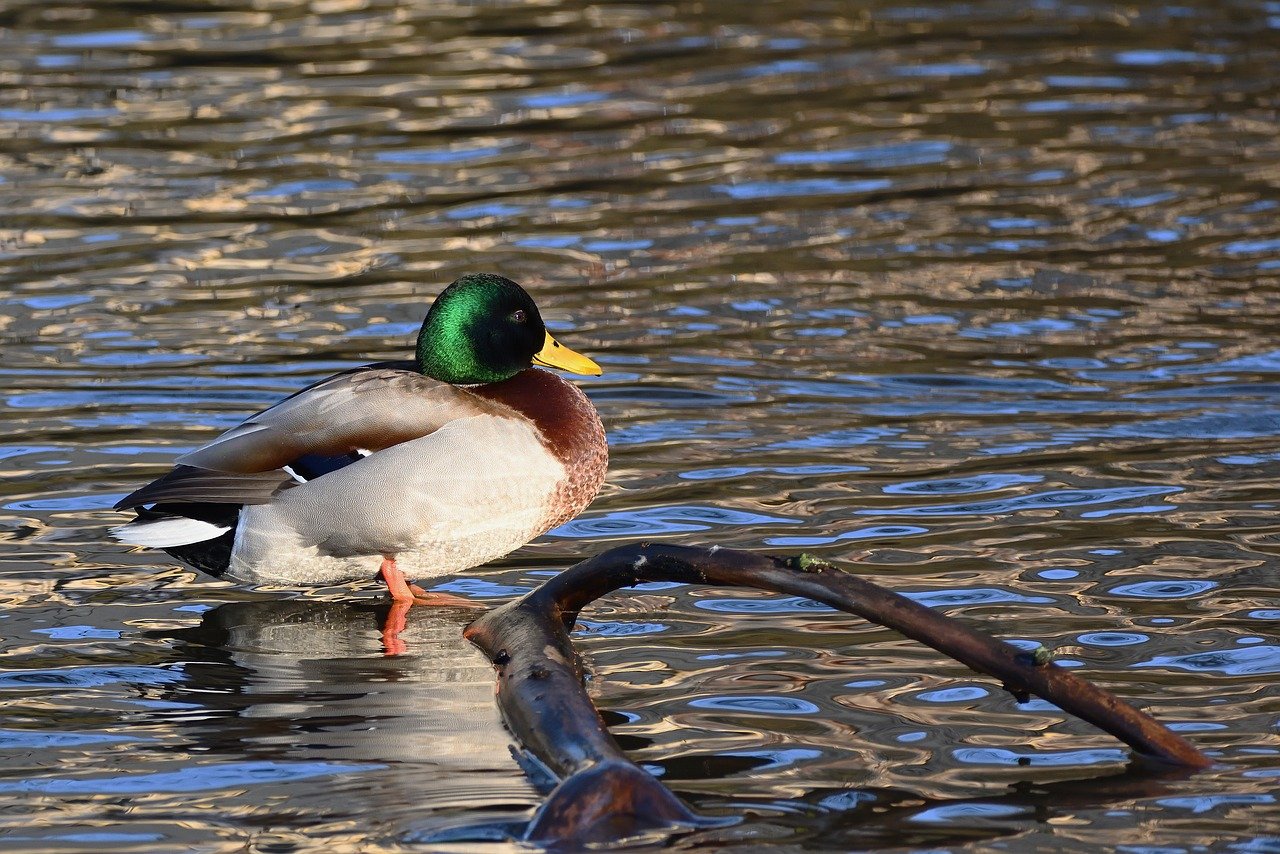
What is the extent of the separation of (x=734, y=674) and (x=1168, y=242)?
5.94m

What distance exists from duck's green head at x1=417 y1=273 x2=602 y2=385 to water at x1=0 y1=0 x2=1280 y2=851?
715mm

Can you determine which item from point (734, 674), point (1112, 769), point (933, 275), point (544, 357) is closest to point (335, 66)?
point (933, 275)

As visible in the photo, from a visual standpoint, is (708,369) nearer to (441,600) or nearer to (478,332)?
(478,332)

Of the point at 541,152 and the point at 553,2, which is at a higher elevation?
the point at 553,2

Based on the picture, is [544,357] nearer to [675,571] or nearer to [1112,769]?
[675,571]

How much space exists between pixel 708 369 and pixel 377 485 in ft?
10.3

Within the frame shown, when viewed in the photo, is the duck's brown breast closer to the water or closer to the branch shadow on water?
the water

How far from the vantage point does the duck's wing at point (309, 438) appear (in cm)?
617

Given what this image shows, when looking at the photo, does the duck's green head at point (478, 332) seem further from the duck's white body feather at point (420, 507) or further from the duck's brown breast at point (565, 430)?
the duck's white body feather at point (420, 507)

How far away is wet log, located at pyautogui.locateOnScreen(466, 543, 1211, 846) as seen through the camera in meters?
4.34

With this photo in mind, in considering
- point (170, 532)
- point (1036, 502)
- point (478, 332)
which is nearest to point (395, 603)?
point (170, 532)

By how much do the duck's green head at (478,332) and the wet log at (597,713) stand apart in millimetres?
1409

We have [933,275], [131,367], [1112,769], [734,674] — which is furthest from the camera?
[933,275]

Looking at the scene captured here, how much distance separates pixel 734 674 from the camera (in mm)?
5664
